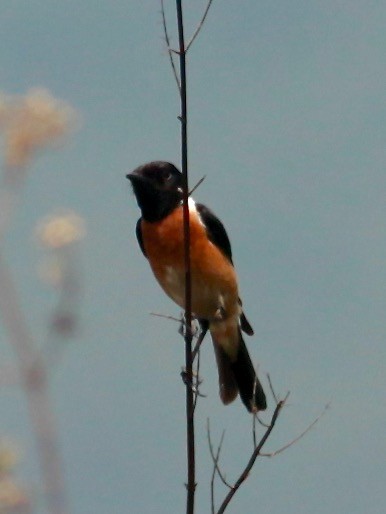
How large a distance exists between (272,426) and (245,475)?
0.22 metres

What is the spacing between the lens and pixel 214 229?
5.34 m

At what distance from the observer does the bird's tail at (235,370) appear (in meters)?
6.02

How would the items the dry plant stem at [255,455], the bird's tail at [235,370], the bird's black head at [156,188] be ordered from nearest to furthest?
the dry plant stem at [255,455], the bird's black head at [156,188], the bird's tail at [235,370]

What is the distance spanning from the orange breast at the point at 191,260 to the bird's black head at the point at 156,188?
0.19 feet

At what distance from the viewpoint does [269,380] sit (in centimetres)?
331

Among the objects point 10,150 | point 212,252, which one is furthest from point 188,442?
point 212,252

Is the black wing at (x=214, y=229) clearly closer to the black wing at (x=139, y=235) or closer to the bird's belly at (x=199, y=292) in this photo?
the bird's belly at (x=199, y=292)

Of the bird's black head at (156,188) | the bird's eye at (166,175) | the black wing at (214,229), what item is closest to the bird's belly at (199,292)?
the black wing at (214,229)

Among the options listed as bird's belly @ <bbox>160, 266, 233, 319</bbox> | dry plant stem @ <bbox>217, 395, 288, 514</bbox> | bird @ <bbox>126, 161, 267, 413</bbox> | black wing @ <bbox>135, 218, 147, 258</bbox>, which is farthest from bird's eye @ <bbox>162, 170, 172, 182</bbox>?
dry plant stem @ <bbox>217, 395, 288, 514</bbox>

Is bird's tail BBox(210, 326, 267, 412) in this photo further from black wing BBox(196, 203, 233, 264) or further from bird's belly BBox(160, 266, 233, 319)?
black wing BBox(196, 203, 233, 264)

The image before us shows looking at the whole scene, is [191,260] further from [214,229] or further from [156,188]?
[156,188]

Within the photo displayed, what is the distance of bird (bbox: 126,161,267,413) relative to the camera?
202 inches

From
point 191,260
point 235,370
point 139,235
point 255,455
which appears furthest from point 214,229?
point 255,455

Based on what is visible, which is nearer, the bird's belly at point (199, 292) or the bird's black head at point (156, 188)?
the bird's belly at point (199, 292)
